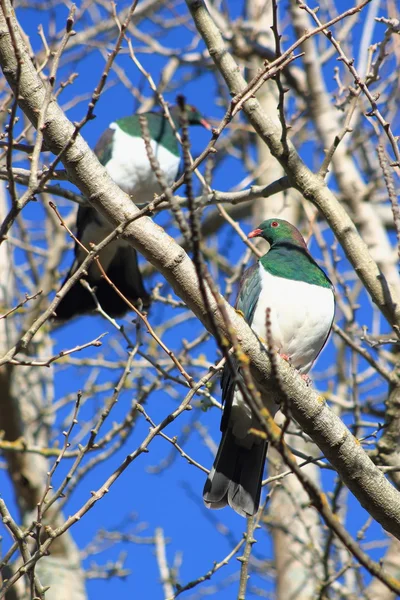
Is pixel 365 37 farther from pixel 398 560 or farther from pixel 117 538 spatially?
pixel 117 538

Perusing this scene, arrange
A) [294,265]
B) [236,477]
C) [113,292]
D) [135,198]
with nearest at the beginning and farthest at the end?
[236,477]
[294,265]
[113,292]
[135,198]

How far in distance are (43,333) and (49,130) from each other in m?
3.22

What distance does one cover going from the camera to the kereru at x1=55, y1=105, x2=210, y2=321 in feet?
16.1

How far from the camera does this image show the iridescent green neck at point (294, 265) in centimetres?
355

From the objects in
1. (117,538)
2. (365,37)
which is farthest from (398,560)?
(365,37)

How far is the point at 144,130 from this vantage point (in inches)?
77.2

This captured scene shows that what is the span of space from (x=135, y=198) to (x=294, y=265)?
236 centimetres

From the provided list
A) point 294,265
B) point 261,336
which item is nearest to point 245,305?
point 261,336

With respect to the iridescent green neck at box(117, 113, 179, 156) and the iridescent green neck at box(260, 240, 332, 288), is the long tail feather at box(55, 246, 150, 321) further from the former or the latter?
the iridescent green neck at box(260, 240, 332, 288)

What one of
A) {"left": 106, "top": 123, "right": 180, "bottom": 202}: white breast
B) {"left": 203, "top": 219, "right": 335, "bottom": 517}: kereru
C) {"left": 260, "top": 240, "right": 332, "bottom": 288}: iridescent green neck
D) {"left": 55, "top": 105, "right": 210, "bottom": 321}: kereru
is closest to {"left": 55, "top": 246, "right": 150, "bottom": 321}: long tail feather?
{"left": 55, "top": 105, "right": 210, "bottom": 321}: kereru

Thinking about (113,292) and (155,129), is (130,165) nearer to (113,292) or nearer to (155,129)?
(155,129)

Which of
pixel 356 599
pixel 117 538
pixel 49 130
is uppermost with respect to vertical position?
pixel 117 538

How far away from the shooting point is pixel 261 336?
3.43m

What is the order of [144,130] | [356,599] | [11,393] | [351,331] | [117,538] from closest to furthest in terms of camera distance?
[144,130], [351,331], [11,393], [356,599], [117,538]
